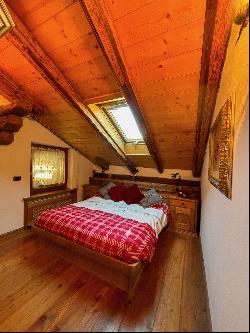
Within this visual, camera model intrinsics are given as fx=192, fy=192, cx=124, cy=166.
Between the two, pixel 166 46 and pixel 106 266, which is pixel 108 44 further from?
pixel 106 266

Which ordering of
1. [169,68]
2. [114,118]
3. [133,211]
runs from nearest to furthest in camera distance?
[169,68] → [133,211] → [114,118]

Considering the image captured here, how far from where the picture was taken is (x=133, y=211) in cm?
365

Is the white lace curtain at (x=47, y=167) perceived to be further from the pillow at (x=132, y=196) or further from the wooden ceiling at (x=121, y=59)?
the pillow at (x=132, y=196)

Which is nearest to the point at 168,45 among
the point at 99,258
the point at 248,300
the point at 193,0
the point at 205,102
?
the point at 193,0

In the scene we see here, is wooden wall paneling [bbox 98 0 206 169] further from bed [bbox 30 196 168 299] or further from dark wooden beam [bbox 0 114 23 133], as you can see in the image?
dark wooden beam [bbox 0 114 23 133]

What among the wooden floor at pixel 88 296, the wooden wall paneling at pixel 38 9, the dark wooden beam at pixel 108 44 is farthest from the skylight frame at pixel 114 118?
the wooden floor at pixel 88 296

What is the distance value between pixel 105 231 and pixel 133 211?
3.42 ft

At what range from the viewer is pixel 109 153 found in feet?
16.8

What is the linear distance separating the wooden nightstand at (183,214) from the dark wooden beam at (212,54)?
5.76 ft

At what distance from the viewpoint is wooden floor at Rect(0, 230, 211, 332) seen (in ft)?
5.08

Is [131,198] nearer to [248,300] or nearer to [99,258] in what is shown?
[99,258]

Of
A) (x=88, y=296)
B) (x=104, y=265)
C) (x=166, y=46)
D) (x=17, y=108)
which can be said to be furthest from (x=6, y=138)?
(x=166, y=46)

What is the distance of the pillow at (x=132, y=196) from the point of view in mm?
4299

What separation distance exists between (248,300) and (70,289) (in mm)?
1997
